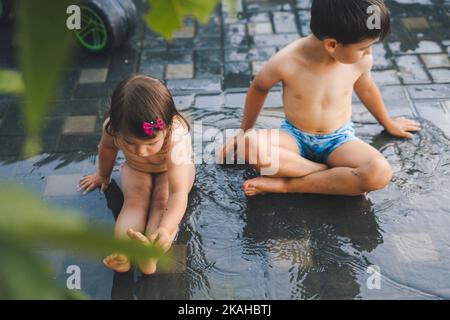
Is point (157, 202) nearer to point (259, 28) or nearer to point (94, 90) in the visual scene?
point (94, 90)

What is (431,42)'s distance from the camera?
378 cm

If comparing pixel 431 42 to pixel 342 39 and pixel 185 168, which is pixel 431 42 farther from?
pixel 185 168

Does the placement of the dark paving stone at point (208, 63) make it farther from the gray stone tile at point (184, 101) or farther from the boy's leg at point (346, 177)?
the boy's leg at point (346, 177)

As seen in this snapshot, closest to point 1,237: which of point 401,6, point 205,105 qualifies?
point 205,105

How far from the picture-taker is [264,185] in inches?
103

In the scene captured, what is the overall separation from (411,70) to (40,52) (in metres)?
3.54

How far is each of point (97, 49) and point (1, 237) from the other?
3637 mm

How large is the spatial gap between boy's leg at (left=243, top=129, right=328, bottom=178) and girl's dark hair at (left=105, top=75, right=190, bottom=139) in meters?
0.50

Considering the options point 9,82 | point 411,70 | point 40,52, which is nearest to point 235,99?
point 411,70

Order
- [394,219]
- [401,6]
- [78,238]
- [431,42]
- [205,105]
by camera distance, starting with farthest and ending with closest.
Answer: [401,6] → [431,42] → [205,105] → [394,219] → [78,238]

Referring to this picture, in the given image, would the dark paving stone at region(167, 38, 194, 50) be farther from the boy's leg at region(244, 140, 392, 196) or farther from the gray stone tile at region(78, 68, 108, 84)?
the boy's leg at region(244, 140, 392, 196)

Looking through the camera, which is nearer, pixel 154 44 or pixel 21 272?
pixel 21 272

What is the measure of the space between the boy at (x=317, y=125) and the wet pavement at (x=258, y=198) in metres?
0.11

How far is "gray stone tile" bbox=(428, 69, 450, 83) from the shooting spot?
342 cm
